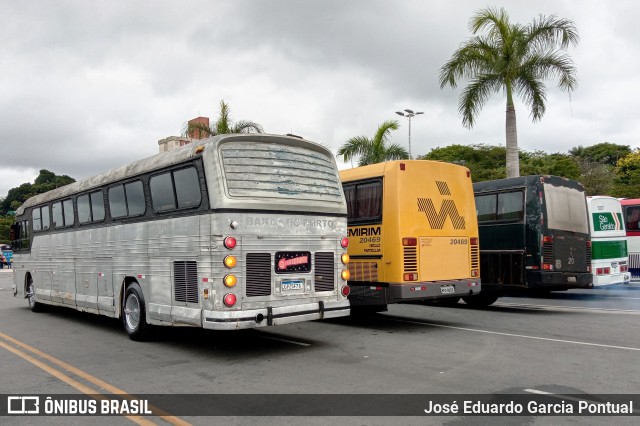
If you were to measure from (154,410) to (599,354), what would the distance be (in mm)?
6145

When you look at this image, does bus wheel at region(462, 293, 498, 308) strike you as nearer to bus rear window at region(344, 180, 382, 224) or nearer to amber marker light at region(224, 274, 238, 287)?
bus rear window at region(344, 180, 382, 224)

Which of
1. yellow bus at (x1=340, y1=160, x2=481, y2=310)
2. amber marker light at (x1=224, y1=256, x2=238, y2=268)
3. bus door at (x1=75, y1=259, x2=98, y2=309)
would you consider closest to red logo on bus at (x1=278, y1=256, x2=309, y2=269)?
amber marker light at (x1=224, y1=256, x2=238, y2=268)

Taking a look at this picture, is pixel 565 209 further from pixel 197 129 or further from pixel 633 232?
pixel 197 129

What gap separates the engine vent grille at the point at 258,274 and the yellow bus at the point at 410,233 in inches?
121

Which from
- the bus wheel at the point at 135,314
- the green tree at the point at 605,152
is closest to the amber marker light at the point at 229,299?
the bus wheel at the point at 135,314

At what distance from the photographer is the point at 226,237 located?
25.6 feet

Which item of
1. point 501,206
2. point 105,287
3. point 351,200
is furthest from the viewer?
point 501,206

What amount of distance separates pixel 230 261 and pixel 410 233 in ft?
13.3

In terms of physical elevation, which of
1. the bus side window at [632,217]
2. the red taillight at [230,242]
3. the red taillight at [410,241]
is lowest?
the red taillight at [410,241]

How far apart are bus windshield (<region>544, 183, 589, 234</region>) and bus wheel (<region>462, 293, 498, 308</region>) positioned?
2.45 metres

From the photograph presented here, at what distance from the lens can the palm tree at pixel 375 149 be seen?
27703 mm

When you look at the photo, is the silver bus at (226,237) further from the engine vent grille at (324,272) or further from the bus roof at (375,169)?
the bus roof at (375,169)

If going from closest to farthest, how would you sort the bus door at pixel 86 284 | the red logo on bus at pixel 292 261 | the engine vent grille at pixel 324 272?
the red logo on bus at pixel 292 261 → the engine vent grille at pixel 324 272 → the bus door at pixel 86 284

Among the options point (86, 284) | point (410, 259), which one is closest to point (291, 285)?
point (410, 259)
